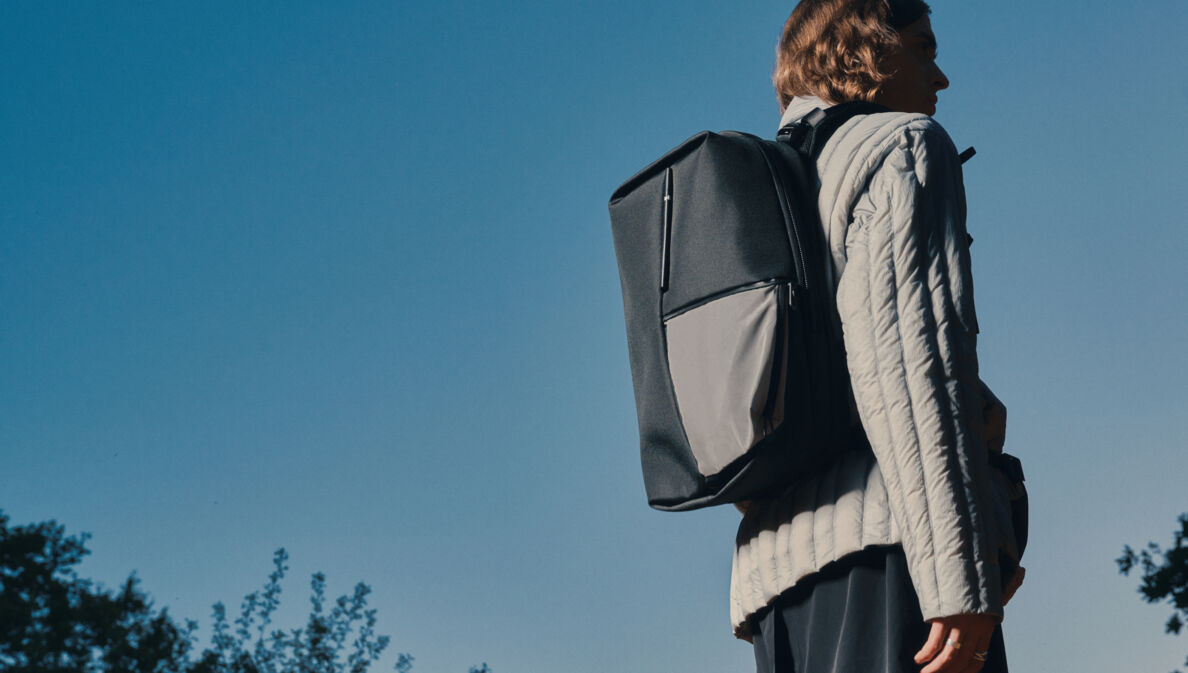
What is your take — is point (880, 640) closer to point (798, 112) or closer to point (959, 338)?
point (959, 338)

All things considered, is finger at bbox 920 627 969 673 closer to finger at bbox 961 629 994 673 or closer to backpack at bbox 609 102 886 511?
Answer: finger at bbox 961 629 994 673

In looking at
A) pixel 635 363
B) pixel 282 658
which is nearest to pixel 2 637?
pixel 282 658

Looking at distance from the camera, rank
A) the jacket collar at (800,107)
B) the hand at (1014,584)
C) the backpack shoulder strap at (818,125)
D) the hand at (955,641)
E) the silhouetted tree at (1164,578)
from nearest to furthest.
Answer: the hand at (955,641) → the hand at (1014,584) → the backpack shoulder strap at (818,125) → the jacket collar at (800,107) → the silhouetted tree at (1164,578)

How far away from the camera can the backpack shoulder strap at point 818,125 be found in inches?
76.9

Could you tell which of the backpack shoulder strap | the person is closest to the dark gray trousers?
the person

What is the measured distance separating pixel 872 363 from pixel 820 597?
1.38 feet

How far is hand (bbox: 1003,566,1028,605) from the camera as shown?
5.45 ft

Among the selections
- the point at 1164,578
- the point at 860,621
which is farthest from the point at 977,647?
the point at 1164,578

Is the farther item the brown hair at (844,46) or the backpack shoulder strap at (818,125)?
the brown hair at (844,46)

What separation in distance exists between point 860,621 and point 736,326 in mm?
529

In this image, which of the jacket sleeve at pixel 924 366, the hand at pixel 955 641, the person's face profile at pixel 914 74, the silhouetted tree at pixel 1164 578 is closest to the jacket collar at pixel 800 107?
the person's face profile at pixel 914 74

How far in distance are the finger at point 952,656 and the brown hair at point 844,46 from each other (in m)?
1.12

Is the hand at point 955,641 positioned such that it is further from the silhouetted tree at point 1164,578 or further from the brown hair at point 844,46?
the silhouetted tree at point 1164,578

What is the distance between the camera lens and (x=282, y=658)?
17.3m
